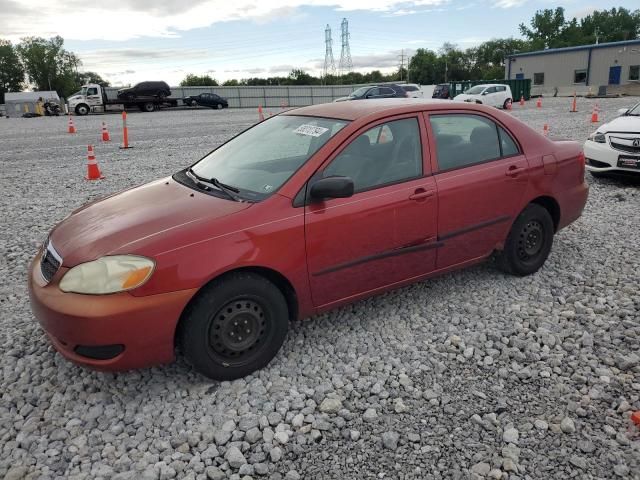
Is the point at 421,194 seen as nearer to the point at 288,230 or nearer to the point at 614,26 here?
the point at 288,230

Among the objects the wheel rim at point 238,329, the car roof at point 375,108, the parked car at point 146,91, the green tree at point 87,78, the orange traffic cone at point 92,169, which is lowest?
the wheel rim at point 238,329

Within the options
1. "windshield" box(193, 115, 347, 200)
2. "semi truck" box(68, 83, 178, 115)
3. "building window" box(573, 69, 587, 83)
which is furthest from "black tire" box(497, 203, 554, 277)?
"building window" box(573, 69, 587, 83)

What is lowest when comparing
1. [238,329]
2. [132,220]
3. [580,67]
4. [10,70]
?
[238,329]

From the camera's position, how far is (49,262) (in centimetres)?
319

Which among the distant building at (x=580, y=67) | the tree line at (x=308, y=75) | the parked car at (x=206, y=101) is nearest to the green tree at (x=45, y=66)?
the tree line at (x=308, y=75)

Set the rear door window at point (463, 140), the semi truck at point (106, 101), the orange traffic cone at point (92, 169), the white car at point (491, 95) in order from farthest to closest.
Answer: the semi truck at point (106, 101), the white car at point (491, 95), the orange traffic cone at point (92, 169), the rear door window at point (463, 140)

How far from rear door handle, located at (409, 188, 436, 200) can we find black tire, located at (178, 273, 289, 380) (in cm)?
120

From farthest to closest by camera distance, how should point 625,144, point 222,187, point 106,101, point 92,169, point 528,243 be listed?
point 106,101 < point 92,169 < point 625,144 < point 528,243 < point 222,187

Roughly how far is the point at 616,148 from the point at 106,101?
36456mm

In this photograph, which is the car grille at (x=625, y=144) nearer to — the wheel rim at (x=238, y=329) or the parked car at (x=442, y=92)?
the wheel rim at (x=238, y=329)

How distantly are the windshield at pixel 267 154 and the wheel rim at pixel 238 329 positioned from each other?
0.71 metres

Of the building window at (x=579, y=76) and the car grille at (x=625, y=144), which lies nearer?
the car grille at (x=625, y=144)

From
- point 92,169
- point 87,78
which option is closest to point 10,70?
point 87,78

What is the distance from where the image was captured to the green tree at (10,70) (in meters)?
89.9
